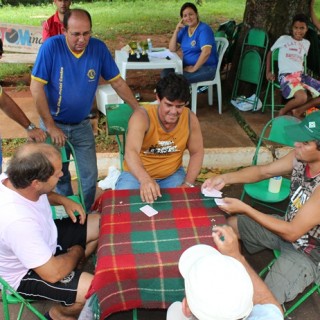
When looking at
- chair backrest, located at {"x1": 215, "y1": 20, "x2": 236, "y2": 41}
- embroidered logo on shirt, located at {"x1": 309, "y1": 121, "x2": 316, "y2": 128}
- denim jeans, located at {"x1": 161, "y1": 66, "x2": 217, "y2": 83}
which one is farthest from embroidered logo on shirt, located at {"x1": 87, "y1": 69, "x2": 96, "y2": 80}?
chair backrest, located at {"x1": 215, "y1": 20, "x2": 236, "y2": 41}

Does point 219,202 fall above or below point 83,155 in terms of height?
above

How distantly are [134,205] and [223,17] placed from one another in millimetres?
11994

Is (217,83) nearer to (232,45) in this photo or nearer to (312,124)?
(232,45)

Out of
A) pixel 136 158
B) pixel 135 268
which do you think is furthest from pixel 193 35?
pixel 135 268

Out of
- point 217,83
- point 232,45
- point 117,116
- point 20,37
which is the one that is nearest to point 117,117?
point 117,116

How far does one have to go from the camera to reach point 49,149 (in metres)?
2.21

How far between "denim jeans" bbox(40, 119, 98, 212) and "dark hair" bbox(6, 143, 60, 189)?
1306mm

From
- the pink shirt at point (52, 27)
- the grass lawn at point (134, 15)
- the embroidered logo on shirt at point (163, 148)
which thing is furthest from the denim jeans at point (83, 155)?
the grass lawn at point (134, 15)

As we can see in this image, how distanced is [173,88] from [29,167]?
4.09 ft

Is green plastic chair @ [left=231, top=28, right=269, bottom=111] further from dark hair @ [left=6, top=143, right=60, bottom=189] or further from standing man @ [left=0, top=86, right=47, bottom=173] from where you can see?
dark hair @ [left=6, top=143, right=60, bottom=189]

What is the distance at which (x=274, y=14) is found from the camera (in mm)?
5926

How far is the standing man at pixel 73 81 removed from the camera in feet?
10.1

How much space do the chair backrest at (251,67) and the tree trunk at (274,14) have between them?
0.33 metres

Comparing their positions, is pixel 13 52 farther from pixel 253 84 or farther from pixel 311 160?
pixel 311 160
